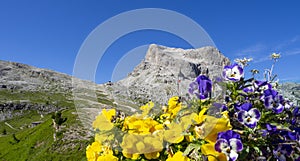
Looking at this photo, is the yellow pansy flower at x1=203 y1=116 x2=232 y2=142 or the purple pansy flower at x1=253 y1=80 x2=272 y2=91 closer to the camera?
the yellow pansy flower at x1=203 y1=116 x2=232 y2=142

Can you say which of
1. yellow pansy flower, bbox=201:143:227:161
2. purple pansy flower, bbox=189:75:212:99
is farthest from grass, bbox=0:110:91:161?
yellow pansy flower, bbox=201:143:227:161

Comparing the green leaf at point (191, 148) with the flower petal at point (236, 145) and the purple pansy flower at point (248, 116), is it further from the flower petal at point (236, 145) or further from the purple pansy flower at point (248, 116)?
the purple pansy flower at point (248, 116)

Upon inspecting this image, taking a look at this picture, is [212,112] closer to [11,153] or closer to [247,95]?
[247,95]

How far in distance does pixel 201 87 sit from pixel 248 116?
19.1 inches

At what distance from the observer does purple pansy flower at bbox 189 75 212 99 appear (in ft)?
8.64

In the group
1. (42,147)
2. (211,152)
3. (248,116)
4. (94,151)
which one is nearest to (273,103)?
(248,116)

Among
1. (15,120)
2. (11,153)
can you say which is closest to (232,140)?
(11,153)

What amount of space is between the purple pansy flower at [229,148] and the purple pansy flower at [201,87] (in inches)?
17.5

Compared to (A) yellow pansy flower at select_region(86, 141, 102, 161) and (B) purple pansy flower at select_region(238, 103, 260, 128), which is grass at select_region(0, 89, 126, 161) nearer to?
(A) yellow pansy flower at select_region(86, 141, 102, 161)

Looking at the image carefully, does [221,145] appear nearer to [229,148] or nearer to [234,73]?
[229,148]

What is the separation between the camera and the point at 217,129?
7.72 feet

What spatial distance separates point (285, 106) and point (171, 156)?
1.23 metres

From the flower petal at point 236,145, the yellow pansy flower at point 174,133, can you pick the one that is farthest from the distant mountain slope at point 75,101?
the flower petal at point 236,145

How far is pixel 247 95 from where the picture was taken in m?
2.68
